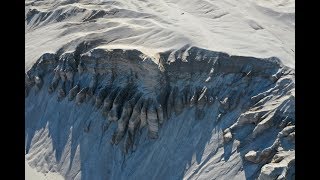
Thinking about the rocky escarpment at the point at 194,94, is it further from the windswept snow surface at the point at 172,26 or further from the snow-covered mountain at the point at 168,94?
the windswept snow surface at the point at 172,26

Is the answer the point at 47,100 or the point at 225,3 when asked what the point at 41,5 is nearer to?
the point at 47,100

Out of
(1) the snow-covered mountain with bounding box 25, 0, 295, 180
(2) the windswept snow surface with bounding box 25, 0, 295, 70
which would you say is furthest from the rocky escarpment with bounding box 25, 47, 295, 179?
(2) the windswept snow surface with bounding box 25, 0, 295, 70

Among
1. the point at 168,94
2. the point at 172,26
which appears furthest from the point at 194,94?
the point at 172,26

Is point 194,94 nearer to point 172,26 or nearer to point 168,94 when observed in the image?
point 168,94

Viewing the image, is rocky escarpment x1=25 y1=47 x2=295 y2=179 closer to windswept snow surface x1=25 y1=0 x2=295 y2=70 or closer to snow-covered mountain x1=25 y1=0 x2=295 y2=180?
snow-covered mountain x1=25 y1=0 x2=295 y2=180
